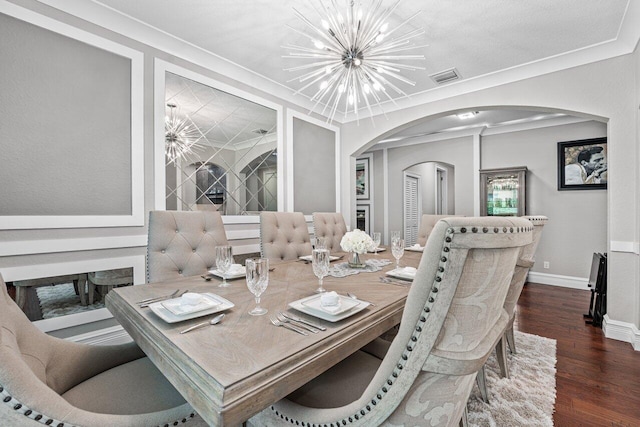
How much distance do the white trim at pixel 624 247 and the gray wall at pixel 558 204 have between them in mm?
2018

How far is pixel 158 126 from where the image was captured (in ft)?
7.93

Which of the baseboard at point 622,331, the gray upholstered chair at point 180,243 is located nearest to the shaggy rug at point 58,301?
the gray upholstered chair at point 180,243

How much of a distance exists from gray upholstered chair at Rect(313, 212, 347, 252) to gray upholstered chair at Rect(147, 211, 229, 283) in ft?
3.40

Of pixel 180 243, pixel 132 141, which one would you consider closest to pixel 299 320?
pixel 180 243

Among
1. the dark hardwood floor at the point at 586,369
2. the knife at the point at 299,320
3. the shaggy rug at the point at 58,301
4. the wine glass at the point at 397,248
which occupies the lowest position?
the dark hardwood floor at the point at 586,369

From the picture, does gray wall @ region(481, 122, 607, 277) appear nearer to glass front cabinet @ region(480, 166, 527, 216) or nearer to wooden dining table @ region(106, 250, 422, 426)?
glass front cabinet @ region(480, 166, 527, 216)

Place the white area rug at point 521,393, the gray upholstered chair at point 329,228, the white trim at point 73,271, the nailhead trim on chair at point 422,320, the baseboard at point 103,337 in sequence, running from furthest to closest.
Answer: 1. the gray upholstered chair at point 329,228
2. the baseboard at point 103,337
3. the white trim at point 73,271
4. the white area rug at point 521,393
5. the nailhead trim on chair at point 422,320

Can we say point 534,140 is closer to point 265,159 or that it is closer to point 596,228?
point 596,228

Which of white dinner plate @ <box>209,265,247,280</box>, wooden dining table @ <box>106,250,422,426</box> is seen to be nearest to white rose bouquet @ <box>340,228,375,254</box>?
wooden dining table @ <box>106,250,422,426</box>

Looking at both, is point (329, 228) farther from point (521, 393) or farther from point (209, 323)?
point (209, 323)

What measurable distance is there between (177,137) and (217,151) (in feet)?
1.37

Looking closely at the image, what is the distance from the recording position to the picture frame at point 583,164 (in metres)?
4.04

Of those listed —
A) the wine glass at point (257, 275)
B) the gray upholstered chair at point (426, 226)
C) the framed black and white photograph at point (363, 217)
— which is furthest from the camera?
the framed black and white photograph at point (363, 217)

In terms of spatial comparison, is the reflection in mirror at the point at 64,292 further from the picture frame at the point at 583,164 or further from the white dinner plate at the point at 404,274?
the picture frame at the point at 583,164
